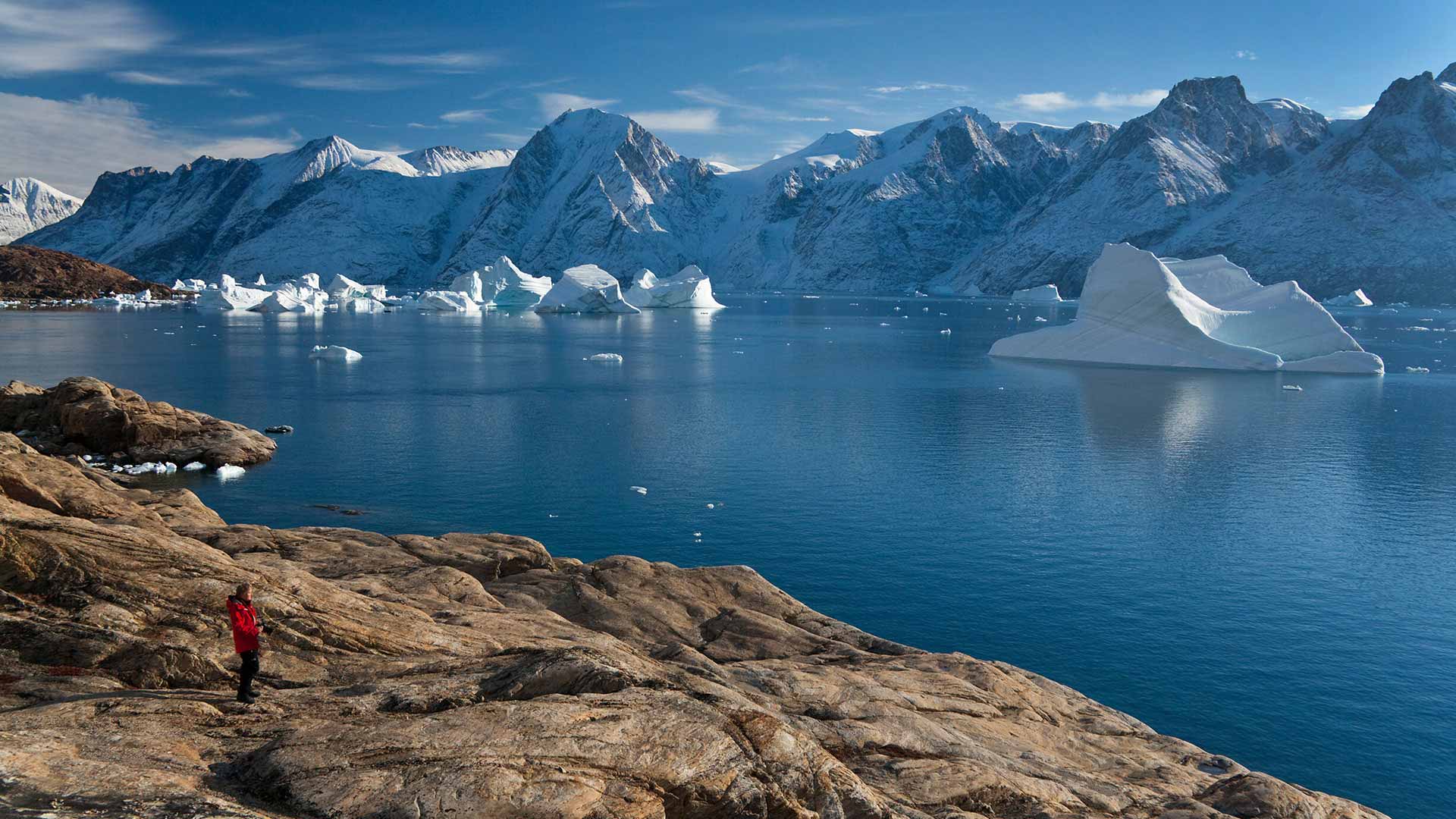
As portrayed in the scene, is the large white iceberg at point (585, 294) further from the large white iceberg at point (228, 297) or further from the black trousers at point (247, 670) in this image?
the black trousers at point (247, 670)

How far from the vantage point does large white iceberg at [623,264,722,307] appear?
16988 centimetres

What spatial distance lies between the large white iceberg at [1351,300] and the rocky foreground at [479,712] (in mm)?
186412

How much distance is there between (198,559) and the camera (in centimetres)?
1339

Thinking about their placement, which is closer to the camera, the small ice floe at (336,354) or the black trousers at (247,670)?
the black trousers at (247,670)

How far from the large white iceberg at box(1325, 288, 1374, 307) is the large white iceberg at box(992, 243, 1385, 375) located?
368ft

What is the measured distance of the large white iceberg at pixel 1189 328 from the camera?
72.6 m

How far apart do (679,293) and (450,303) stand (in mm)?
40641

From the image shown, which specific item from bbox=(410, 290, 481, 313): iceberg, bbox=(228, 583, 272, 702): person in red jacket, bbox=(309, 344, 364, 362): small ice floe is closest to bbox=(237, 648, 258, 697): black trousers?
bbox=(228, 583, 272, 702): person in red jacket

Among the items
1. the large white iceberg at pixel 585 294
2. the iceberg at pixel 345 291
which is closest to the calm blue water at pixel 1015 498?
the large white iceberg at pixel 585 294

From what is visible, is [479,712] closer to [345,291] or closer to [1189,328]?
[1189,328]

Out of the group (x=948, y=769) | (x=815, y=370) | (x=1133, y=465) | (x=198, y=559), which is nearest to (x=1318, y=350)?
(x=815, y=370)

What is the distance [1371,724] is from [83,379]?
46.4m

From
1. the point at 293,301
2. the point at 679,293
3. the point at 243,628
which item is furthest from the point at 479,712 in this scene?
the point at 293,301

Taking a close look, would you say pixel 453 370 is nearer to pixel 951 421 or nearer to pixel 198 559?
pixel 951 421
